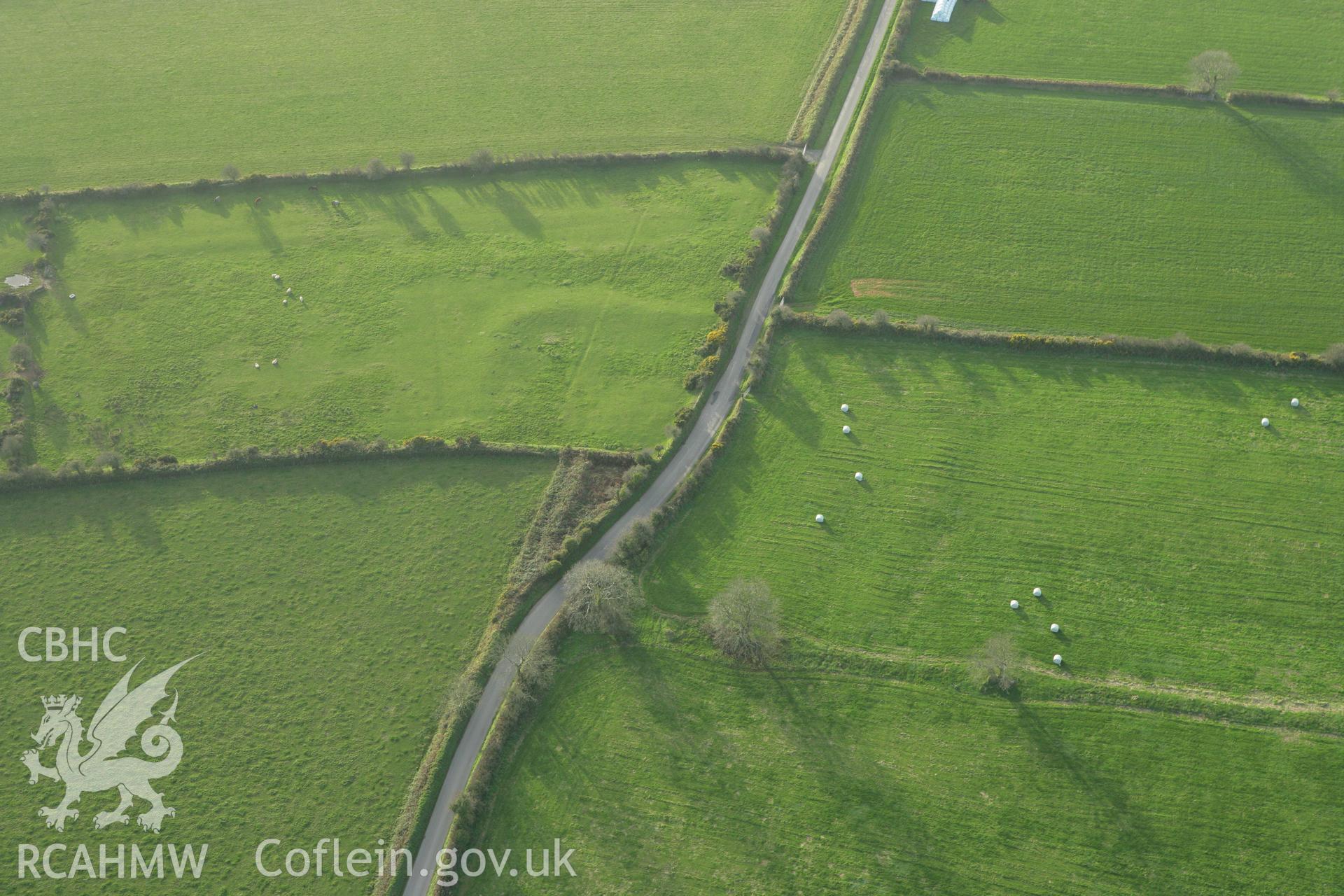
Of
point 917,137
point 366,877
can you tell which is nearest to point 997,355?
point 917,137

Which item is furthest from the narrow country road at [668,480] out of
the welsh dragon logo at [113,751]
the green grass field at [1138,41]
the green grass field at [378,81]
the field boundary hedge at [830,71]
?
the welsh dragon logo at [113,751]

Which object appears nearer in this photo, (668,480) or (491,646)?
(491,646)

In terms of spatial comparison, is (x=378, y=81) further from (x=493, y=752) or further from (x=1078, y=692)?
(x=1078, y=692)

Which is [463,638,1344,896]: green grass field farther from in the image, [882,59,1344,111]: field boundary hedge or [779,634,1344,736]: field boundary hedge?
[882,59,1344,111]: field boundary hedge

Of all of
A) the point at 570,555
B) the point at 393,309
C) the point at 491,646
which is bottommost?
the point at 491,646

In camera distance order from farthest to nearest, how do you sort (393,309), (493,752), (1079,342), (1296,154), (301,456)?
(1296,154)
(393,309)
(1079,342)
(301,456)
(493,752)

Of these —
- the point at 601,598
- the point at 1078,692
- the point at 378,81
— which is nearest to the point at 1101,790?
the point at 1078,692
